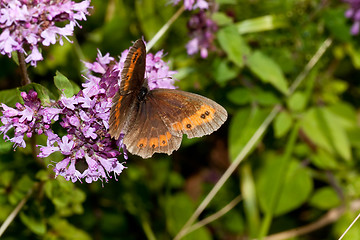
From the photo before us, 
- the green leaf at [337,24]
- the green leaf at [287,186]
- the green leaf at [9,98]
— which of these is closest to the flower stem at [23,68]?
the green leaf at [9,98]

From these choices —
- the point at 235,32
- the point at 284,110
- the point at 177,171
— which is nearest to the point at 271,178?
the point at 284,110

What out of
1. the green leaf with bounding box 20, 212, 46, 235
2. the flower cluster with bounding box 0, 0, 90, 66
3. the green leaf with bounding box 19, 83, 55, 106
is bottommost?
the green leaf with bounding box 20, 212, 46, 235

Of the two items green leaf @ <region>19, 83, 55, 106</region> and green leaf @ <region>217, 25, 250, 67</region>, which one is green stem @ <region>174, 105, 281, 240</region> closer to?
green leaf @ <region>217, 25, 250, 67</region>

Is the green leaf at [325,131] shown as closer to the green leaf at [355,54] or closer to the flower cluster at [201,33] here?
the green leaf at [355,54]

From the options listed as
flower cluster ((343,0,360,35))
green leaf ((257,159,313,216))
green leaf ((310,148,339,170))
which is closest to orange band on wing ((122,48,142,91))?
green leaf ((257,159,313,216))

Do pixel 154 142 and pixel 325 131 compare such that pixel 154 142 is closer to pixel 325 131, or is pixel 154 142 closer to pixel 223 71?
pixel 223 71

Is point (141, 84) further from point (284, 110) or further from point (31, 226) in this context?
point (284, 110)

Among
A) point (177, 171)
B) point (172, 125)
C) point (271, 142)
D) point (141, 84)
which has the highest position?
point (141, 84)
